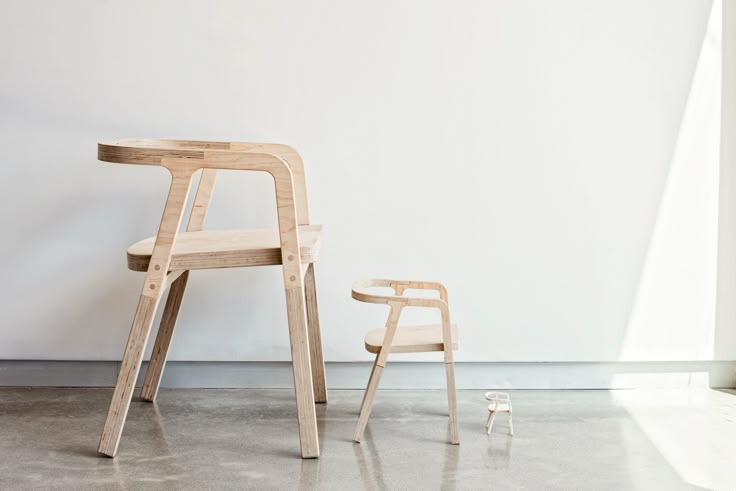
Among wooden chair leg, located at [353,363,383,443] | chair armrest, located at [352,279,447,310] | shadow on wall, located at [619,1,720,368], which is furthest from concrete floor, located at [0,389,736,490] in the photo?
chair armrest, located at [352,279,447,310]

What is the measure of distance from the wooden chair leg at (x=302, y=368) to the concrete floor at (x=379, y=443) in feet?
0.20

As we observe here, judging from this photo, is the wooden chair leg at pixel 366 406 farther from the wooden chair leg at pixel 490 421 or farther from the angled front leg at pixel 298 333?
the wooden chair leg at pixel 490 421

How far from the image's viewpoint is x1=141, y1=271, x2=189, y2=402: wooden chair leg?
7.71 ft

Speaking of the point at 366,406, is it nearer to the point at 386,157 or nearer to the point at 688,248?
the point at 386,157

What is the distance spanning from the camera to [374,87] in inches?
96.3

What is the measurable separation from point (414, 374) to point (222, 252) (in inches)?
35.0

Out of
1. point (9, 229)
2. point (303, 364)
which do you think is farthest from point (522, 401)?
point (9, 229)

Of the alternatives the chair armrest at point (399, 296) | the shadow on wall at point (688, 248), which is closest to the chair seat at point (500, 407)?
the chair armrest at point (399, 296)

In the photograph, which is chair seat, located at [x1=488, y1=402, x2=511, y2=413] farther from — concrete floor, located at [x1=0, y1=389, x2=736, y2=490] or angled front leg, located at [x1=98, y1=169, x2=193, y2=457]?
angled front leg, located at [x1=98, y1=169, x2=193, y2=457]

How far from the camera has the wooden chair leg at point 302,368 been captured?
1.92 metres

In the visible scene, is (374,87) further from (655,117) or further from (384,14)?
(655,117)

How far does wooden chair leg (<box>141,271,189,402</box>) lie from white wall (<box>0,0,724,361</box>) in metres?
0.13

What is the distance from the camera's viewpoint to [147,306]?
1894 mm

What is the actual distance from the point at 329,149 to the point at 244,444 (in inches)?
36.7
